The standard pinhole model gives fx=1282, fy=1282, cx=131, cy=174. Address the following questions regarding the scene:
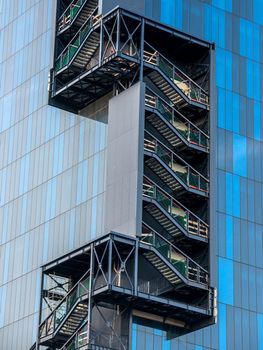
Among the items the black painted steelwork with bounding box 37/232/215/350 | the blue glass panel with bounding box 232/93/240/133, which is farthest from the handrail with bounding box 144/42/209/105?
the black painted steelwork with bounding box 37/232/215/350

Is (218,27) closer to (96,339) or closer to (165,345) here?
(165,345)

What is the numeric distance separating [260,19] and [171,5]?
322 inches

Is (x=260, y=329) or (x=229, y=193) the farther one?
(x=229, y=193)

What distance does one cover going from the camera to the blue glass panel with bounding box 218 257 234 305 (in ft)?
268

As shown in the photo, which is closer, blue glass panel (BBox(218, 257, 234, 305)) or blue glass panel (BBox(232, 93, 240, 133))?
blue glass panel (BBox(218, 257, 234, 305))

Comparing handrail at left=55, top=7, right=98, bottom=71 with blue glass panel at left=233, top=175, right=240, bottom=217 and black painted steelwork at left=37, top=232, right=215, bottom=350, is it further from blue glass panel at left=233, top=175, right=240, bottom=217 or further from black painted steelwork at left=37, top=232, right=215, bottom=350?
black painted steelwork at left=37, top=232, right=215, bottom=350

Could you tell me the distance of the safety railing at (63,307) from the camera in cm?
7906

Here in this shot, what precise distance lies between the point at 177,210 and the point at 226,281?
18.1ft

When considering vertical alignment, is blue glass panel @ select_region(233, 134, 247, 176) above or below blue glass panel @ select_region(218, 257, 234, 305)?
above

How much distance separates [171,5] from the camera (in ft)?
287

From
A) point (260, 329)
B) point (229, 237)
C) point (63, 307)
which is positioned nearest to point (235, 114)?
point (229, 237)

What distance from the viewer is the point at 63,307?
3236 inches

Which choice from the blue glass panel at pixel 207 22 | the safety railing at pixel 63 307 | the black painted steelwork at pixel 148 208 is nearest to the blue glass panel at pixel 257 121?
the black painted steelwork at pixel 148 208

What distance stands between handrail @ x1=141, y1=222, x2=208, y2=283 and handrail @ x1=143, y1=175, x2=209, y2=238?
5.34 feet
